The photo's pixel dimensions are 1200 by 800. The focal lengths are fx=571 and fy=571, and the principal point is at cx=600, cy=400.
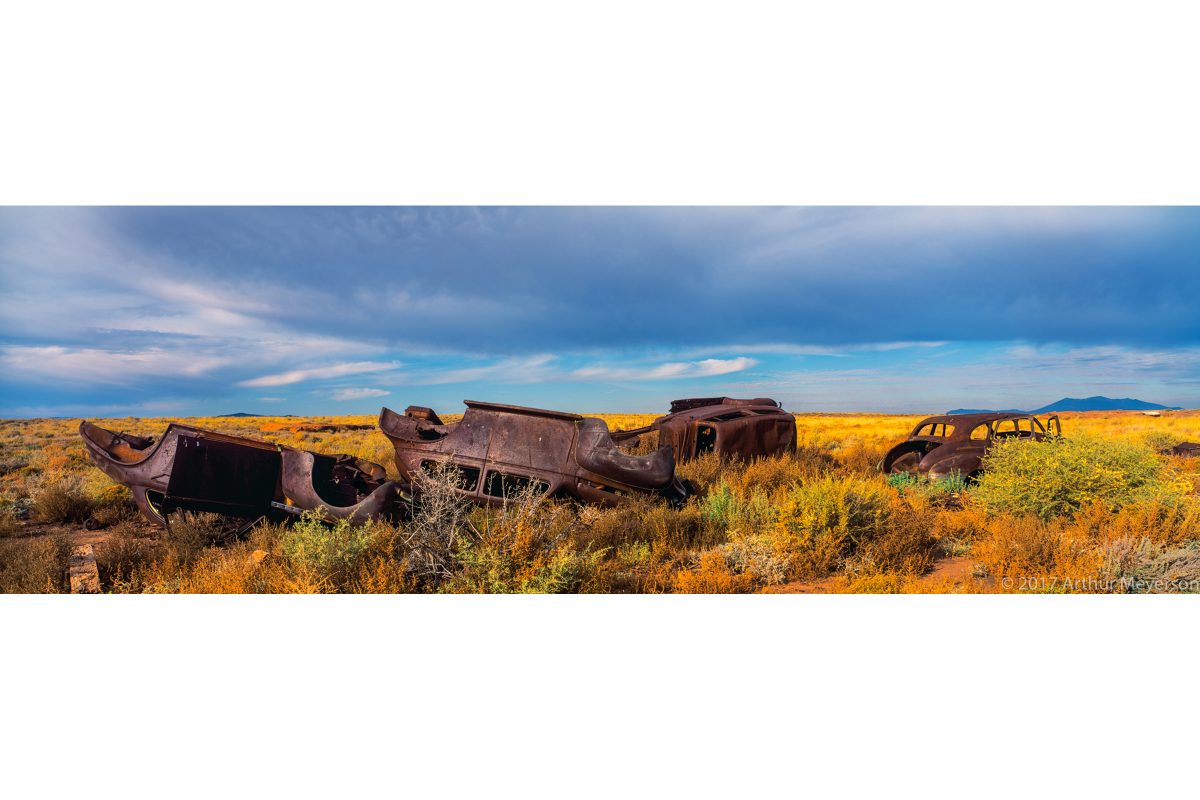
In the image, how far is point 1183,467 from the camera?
10969 mm

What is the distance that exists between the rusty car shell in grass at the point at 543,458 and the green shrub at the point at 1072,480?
3917 mm

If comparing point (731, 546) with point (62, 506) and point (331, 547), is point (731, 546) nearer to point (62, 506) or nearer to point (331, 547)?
point (331, 547)

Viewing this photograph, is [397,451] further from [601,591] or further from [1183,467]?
[1183,467]

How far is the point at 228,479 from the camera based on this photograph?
6184 mm

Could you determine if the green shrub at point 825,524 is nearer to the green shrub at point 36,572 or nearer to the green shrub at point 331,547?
the green shrub at point 331,547

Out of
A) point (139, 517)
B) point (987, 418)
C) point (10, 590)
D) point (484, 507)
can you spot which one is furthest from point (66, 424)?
point (987, 418)

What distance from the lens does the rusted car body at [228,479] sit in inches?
235

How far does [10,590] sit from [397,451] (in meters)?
3.52

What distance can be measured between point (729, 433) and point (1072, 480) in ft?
14.0

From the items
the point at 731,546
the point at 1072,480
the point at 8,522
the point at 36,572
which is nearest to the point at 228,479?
the point at 36,572

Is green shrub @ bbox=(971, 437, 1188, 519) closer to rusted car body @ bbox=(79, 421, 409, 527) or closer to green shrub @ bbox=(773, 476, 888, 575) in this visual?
green shrub @ bbox=(773, 476, 888, 575)

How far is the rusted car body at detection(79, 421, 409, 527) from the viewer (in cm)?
598

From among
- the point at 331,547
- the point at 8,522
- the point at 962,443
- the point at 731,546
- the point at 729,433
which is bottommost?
the point at 731,546

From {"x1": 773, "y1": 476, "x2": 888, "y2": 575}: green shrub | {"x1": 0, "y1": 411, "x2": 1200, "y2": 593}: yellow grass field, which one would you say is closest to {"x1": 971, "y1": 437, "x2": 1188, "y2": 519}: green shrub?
{"x1": 0, "y1": 411, "x2": 1200, "y2": 593}: yellow grass field
